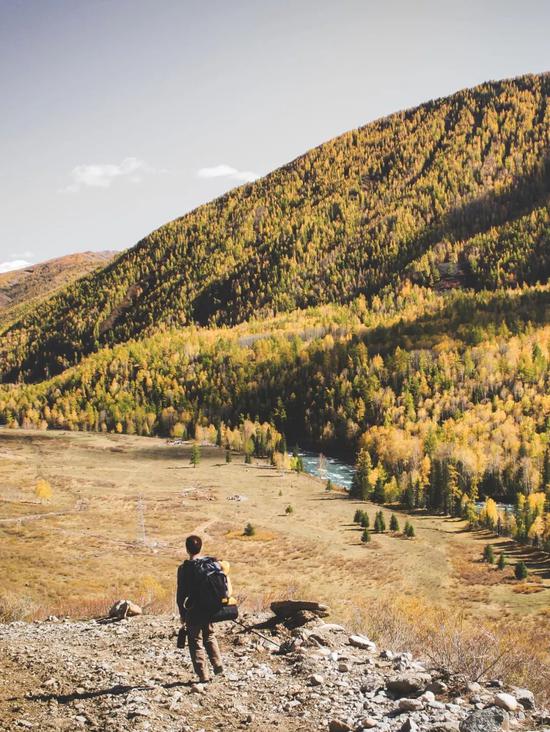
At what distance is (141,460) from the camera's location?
164000mm

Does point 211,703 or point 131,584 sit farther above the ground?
point 211,703

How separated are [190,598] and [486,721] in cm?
794

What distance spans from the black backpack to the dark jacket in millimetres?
71

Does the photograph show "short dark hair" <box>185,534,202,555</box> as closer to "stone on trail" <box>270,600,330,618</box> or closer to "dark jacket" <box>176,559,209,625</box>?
"dark jacket" <box>176,559,209,625</box>

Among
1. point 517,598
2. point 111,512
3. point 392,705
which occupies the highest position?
point 392,705

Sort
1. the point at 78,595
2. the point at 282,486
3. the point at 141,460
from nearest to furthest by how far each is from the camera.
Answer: the point at 78,595 < the point at 282,486 < the point at 141,460

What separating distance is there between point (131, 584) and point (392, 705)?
59.1 m

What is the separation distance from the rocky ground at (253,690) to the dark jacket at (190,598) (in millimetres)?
1922

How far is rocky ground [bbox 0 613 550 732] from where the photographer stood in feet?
43.9

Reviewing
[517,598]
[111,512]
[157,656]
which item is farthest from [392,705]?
[111,512]

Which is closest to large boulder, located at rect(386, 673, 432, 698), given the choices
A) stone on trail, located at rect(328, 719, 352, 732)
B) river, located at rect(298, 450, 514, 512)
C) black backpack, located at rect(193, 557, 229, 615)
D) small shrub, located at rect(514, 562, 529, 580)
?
stone on trail, located at rect(328, 719, 352, 732)

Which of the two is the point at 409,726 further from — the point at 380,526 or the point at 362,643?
the point at 380,526

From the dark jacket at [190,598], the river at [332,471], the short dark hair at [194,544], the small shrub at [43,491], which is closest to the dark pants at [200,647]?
the dark jacket at [190,598]

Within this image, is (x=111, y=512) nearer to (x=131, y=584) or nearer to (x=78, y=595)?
(x=131, y=584)
